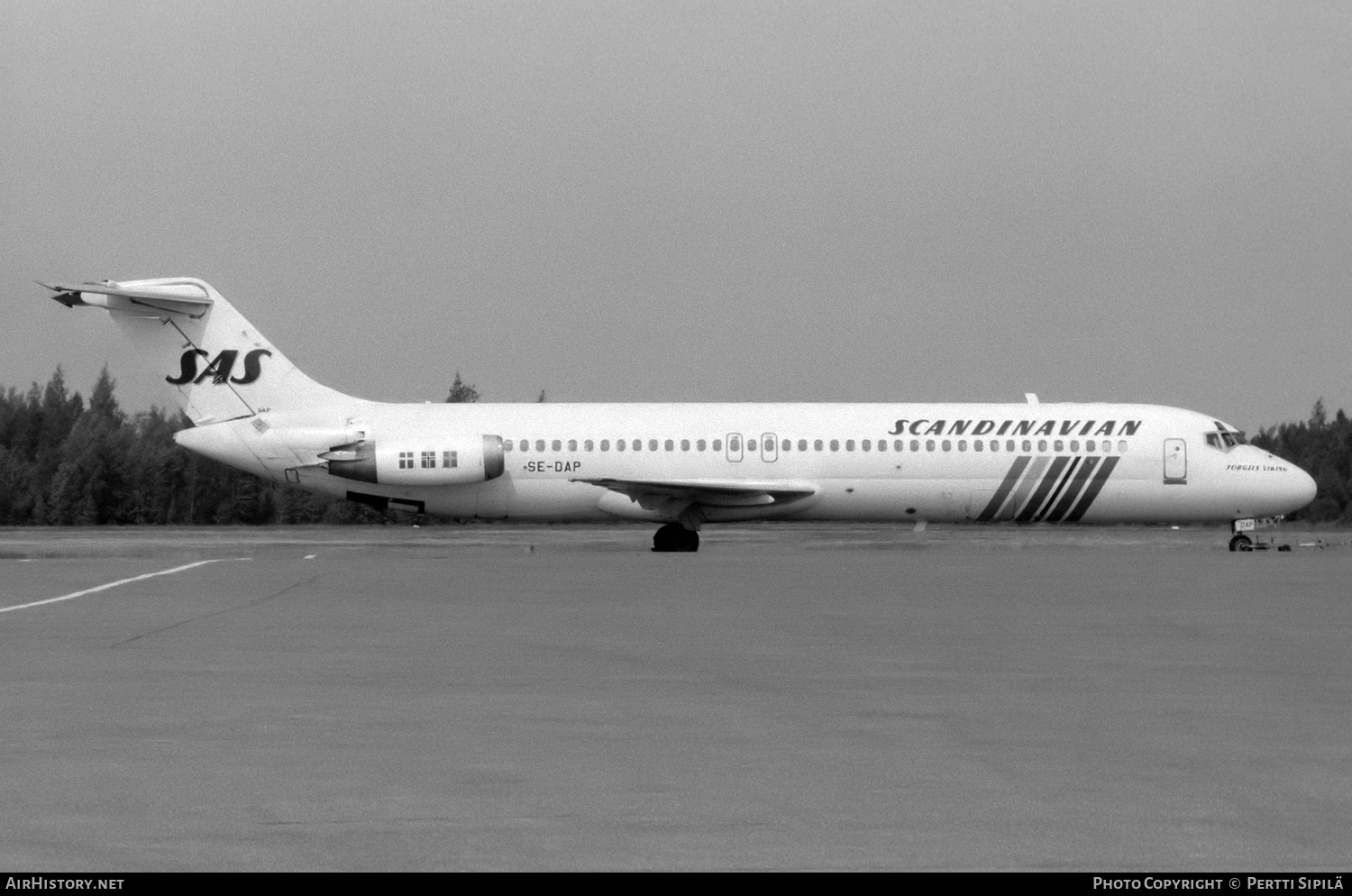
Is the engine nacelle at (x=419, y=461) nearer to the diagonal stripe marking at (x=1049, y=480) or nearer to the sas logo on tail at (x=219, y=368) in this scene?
the sas logo on tail at (x=219, y=368)

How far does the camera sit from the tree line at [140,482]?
2763 inches

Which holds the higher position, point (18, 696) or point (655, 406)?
point (655, 406)

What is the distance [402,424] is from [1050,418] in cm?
1441

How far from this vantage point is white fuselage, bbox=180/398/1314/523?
3681 cm

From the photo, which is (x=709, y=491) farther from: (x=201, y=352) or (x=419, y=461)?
(x=201, y=352)

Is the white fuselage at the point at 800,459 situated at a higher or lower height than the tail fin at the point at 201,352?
lower

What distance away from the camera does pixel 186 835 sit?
6383 millimetres

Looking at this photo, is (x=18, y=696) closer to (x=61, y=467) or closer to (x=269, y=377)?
(x=269, y=377)

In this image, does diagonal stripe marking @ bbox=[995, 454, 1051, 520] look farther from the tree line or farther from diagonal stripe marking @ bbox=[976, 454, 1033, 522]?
the tree line

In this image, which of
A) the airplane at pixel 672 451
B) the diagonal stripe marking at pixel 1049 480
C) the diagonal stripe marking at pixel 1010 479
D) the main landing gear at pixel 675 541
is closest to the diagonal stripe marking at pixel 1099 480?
the airplane at pixel 672 451

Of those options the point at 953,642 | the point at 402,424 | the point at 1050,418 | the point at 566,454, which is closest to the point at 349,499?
the point at 402,424

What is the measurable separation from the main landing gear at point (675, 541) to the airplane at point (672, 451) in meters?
0.04

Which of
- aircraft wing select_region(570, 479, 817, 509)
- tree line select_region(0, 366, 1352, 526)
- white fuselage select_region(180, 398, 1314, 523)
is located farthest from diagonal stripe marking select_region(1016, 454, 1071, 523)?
tree line select_region(0, 366, 1352, 526)

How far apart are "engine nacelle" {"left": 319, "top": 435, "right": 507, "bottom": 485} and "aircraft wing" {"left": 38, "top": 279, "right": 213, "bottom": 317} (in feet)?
14.9
